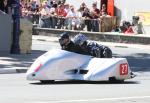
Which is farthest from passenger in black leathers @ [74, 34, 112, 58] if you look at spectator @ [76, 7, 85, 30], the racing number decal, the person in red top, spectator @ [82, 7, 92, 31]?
the person in red top

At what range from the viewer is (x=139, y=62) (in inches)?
880

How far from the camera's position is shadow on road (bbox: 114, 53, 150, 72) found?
20406mm

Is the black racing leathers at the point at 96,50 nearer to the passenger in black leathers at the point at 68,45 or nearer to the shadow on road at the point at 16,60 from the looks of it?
the passenger in black leathers at the point at 68,45

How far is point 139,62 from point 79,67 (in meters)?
7.22

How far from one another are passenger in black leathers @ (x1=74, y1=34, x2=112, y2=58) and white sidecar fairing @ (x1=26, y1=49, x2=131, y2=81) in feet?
0.81

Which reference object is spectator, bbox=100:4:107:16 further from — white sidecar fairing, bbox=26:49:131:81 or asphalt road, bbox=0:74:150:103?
white sidecar fairing, bbox=26:49:131:81

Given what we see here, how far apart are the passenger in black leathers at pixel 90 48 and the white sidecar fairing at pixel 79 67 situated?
0.25 meters

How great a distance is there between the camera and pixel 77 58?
15.4 meters

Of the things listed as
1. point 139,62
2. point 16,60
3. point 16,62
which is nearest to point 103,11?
point 139,62

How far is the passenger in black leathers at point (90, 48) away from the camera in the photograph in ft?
51.5

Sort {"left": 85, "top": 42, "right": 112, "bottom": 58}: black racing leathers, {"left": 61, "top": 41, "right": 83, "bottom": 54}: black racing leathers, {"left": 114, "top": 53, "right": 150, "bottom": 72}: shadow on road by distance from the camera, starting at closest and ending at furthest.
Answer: {"left": 61, "top": 41, "right": 83, "bottom": 54}: black racing leathers
{"left": 85, "top": 42, "right": 112, "bottom": 58}: black racing leathers
{"left": 114, "top": 53, "right": 150, "bottom": 72}: shadow on road

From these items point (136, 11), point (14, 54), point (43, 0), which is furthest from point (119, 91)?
point (43, 0)

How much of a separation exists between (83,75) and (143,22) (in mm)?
18574

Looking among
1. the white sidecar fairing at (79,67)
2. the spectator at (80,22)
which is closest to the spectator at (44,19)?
the spectator at (80,22)
